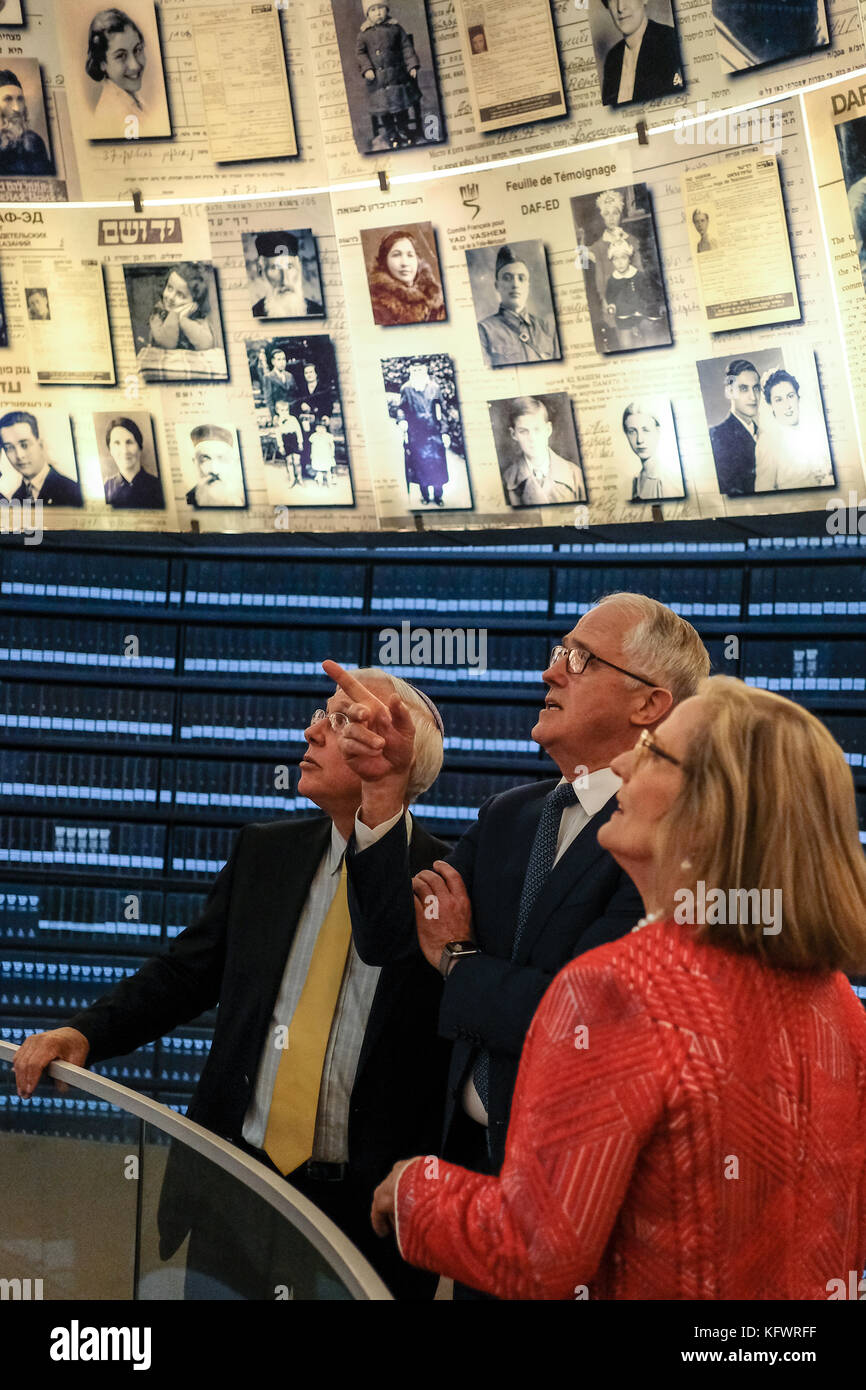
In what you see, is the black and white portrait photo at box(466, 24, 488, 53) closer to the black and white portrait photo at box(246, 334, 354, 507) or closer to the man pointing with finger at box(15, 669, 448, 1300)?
the black and white portrait photo at box(246, 334, 354, 507)

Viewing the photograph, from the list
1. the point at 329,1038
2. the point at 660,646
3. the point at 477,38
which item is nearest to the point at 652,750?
the point at 660,646

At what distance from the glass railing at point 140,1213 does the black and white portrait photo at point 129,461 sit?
3.69 ft

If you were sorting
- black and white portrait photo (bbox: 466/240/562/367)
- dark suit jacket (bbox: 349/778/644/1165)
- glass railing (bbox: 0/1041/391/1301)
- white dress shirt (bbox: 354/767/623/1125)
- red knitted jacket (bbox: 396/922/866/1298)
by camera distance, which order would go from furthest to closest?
black and white portrait photo (bbox: 466/240/562/367), white dress shirt (bbox: 354/767/623/1125), dark suit jacket (bbox: 349/778/644/1165), glass railing (bbox: 0/1041/391/1301), red knitted jacket (bbox: 396/922/866/1298)

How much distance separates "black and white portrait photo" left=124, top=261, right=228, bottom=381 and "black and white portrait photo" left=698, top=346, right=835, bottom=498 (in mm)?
906

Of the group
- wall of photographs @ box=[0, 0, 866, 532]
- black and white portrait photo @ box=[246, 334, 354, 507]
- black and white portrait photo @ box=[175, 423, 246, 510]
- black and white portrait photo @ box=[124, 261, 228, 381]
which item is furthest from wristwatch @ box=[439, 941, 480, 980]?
black and white portrait photo @ box=[124, 261, 228, 381]

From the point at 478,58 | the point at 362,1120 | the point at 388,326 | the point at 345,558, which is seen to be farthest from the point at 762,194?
the point at 345,558

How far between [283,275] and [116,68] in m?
0.45

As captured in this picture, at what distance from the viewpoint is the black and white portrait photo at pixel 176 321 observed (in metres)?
2.43

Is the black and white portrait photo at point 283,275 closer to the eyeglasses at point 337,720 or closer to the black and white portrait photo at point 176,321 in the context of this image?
the black and white portrait photo at point 176,321

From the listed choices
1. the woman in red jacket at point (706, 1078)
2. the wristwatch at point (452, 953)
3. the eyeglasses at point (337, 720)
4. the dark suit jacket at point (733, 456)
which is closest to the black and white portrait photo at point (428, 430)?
the dark suit jacket at point (733, 456)

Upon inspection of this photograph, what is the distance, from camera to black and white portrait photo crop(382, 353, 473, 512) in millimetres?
2377

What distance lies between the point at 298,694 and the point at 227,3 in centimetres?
265

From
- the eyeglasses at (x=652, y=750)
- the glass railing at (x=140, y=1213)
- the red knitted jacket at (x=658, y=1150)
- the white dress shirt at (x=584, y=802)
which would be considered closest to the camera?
the red knitted jacket at (x=658, y=1150)
